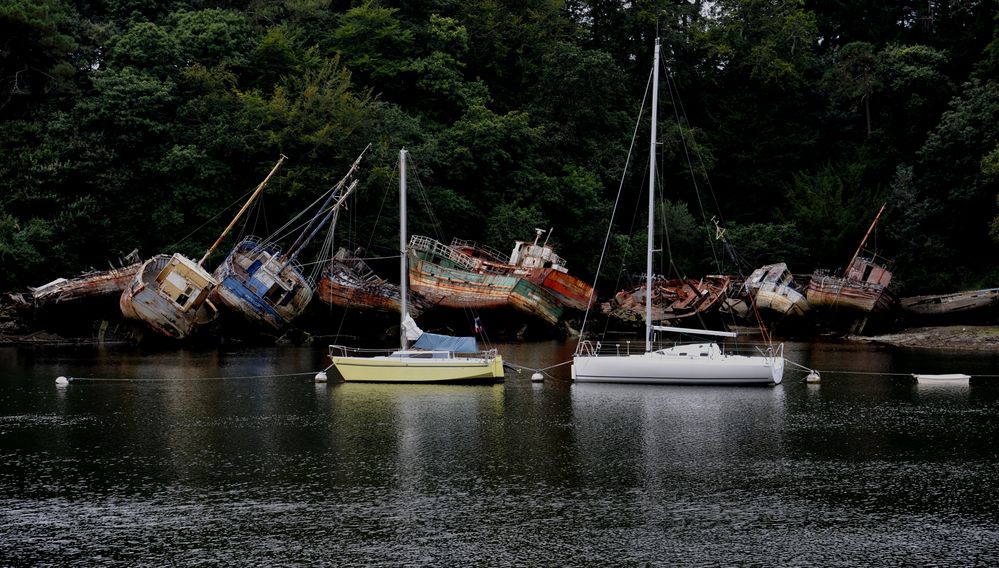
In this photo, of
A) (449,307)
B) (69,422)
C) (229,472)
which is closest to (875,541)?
(229,472)

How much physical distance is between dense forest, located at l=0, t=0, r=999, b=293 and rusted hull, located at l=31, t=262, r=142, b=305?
447 cm

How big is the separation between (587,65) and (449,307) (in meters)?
23.8

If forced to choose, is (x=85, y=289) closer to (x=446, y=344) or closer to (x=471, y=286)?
(x=471, y=286)

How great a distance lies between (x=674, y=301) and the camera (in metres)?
61.8

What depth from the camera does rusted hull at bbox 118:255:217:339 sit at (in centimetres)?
5012

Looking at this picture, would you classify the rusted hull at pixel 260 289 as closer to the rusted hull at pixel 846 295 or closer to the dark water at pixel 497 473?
the dark water at pixel 497 473

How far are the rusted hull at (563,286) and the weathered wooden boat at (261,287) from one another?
36.3ft

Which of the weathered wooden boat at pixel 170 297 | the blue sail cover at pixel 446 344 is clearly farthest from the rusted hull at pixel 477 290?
the blue sail cover at pixel 446 344

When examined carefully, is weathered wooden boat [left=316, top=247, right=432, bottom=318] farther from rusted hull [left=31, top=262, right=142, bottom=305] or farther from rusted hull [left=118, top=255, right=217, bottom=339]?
rusted hull [left=31, top=262, right=142, bottom=305]

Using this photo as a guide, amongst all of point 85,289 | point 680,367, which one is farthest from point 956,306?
point 85,289

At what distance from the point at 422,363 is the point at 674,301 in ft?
89.5

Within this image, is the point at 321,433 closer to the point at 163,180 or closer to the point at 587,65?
the point at 163,180

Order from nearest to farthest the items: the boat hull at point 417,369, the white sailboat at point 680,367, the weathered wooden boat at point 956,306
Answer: the white sailboat at point 680,367, the boat hull at point 417,369, the weathered wooden boat at point 956,306

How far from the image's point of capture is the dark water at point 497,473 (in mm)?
18969
